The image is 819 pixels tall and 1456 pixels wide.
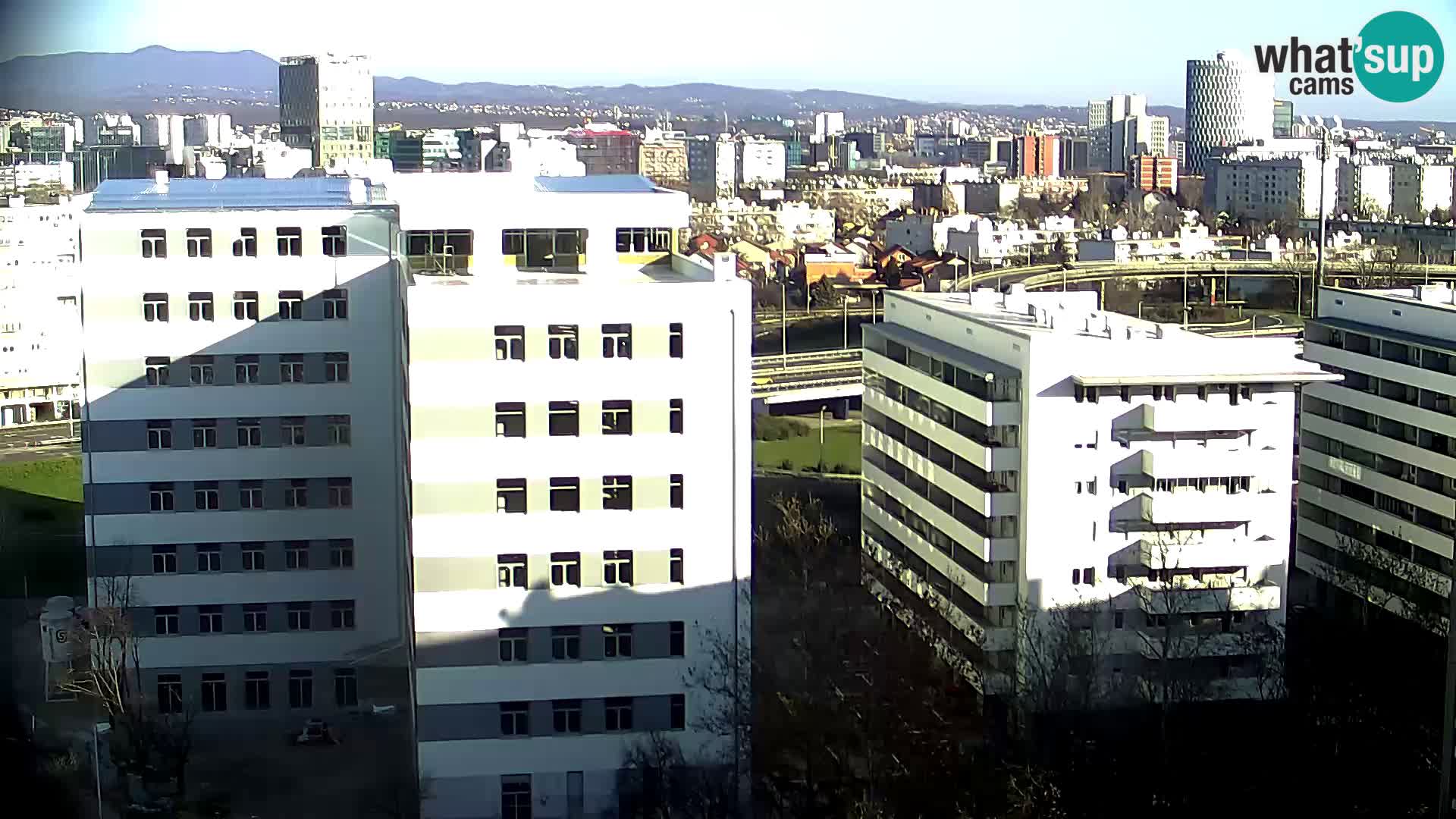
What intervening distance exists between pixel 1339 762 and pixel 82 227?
3.41m

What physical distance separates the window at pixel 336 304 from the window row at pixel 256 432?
267 millimetres

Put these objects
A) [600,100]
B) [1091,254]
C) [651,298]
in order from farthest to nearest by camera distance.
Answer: [600,100], [1091,254], [651,298]

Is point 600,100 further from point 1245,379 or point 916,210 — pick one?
point 1245,379

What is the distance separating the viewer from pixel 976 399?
515cm

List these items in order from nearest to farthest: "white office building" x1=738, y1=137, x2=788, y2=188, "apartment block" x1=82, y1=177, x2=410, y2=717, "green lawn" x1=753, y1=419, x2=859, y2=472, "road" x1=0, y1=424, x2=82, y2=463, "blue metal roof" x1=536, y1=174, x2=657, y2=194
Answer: "blue metal roof" x1=536, y1=174, x2=657, y2=194
"apartment block" x1=82, y1=177, x2=410, y2=717
"green lawn" x1=753, y1=419, x2=859, y2=472
"road" x1=0, y1=424, x2=82, y2=463
"white office building" x1=738, y1=137, x2=788, y2=188

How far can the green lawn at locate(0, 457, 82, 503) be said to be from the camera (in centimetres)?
854

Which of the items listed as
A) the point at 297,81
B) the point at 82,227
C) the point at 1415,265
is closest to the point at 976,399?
the point at 82,227

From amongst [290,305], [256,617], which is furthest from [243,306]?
[256,617]

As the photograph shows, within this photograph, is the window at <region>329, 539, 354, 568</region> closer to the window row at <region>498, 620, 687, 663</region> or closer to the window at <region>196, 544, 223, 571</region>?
the window at <region>196, 544, 223, 571</region>

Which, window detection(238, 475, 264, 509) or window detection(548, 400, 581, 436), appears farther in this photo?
window detection(238, 475, 264, 509)

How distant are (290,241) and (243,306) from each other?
209mm

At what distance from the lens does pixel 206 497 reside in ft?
16.0

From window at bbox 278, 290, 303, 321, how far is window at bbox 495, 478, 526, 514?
123 centimetres

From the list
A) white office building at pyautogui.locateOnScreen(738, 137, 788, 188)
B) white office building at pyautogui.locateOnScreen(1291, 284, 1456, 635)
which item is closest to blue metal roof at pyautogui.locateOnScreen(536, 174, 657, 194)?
white office building at pyautogui.locateOnScreen(1291, 284, 1456, 635)
